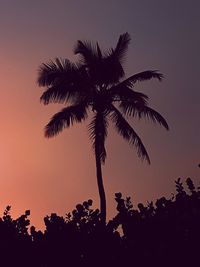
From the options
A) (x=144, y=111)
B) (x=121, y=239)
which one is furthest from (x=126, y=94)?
(x=121, y=239)

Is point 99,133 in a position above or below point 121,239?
above

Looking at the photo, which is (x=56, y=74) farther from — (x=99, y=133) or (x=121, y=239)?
(x=121, y=239)

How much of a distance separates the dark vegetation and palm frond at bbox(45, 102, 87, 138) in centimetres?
1265

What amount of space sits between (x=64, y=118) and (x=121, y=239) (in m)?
14.4

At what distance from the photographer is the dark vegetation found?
7.16 meters

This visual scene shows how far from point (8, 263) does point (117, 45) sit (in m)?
17.6

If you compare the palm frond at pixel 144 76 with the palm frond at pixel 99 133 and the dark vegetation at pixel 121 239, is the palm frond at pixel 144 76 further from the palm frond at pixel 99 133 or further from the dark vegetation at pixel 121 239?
the dark vegetation at pixel 121 239

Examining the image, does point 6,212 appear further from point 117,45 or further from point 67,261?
point 117,45

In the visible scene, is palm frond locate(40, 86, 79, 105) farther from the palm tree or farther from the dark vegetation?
the dark vegetation

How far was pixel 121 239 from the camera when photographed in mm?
7910

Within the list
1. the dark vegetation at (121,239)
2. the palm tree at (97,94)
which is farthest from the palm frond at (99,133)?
the dark vegetation at (121,239)

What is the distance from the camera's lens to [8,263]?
8.38 metres

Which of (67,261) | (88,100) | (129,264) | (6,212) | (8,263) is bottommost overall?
(129,264)

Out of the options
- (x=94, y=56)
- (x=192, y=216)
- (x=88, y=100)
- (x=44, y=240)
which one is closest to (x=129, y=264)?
(x=192, y=216)
